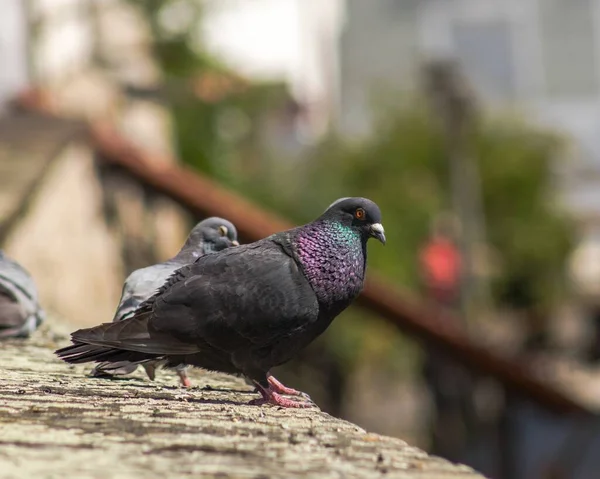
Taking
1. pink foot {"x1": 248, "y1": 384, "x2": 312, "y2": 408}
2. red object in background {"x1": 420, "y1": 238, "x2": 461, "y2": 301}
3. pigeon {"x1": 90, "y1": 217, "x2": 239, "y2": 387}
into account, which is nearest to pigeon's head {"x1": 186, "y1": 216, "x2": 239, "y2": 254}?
pigeon {"x1": 90, "y1": 217, "x2": 239, "y2": 387}

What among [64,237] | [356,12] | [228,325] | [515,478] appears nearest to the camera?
[228,325]

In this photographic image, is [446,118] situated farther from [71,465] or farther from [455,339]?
[71,465]

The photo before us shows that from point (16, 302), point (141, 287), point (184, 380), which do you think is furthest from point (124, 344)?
point (16, 302)

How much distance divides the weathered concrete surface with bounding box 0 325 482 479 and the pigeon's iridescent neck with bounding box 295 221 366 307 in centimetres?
32

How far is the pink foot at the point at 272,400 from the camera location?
3.01 meters

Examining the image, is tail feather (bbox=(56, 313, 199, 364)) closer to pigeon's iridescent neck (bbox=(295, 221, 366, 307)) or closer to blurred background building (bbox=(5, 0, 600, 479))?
pigeon's iridescent neck (bbox=(295, 221, 366, 307))

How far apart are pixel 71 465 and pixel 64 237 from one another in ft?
19.7

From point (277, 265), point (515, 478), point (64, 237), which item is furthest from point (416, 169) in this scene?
point (277, 265)

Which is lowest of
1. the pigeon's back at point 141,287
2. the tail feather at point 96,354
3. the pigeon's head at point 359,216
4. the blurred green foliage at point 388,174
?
the blurred green foliage at point 388,174

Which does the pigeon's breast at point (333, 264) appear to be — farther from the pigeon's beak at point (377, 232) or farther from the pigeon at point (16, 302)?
the pigeon at point (16, 302)

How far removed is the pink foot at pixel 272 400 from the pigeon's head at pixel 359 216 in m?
0.48

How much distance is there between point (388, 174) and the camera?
69.8 ft

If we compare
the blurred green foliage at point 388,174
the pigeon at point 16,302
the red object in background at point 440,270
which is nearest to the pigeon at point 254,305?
the pigeon at point 16,302

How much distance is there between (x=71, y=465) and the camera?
2.08 meters
